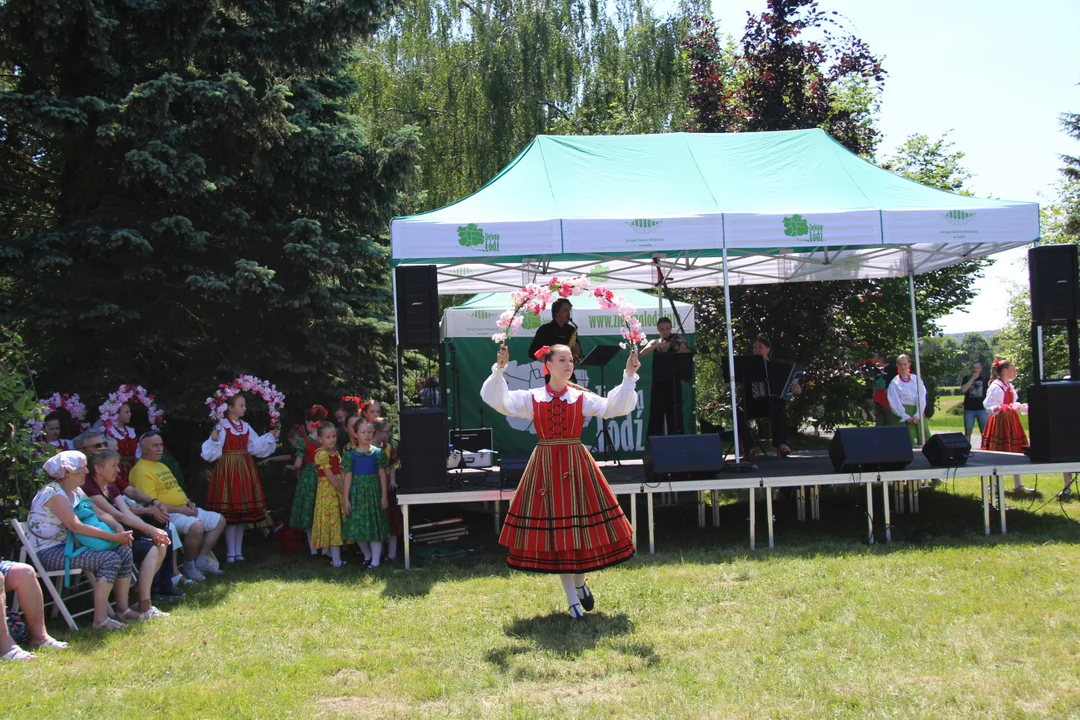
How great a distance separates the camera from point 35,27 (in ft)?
25.8

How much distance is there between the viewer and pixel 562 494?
523 centimetres

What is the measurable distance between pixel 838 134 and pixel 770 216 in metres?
6.15

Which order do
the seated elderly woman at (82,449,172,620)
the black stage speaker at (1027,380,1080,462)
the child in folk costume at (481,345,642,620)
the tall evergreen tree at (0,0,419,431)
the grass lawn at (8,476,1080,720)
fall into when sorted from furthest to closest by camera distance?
the tall evergreen tree at (0,0,419,431) → the black stage speaker at (1027,380,1080,462) → the seated elderly woman at (82,449,172,620) → the child in folk costume at (481,345,642,620) → the grass lawn at (8,476,1080,720)

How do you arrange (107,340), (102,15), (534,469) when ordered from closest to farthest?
1. (534,469)
2. (102,15)
3. (107,340)

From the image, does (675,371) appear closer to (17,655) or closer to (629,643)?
(629,643)

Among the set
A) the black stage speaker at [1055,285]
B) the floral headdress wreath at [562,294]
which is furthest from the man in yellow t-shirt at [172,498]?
the black stage speaker at [1055,285]

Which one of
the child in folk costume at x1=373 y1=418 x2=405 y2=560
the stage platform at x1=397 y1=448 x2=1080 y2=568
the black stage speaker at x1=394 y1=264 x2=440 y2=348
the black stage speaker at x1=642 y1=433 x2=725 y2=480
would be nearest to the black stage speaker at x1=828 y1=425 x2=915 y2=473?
the stage platform at x1=397 y1=448 x2=1080 y2=568

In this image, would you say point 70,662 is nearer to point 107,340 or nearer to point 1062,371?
point 107,340

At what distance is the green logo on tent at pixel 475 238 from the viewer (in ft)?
24.1

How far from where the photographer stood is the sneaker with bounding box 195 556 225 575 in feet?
23.0

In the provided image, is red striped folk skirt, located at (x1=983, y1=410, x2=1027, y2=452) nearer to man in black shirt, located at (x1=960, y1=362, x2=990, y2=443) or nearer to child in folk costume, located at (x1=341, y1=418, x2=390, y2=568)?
man in black shirt, located at (x1=960, y1=362, x2=990, y2=443)

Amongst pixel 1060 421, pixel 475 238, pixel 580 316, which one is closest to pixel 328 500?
pixel 475 238

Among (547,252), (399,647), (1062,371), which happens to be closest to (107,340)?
(547,252)

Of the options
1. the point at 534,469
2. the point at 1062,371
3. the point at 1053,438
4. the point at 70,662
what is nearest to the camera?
the point at 70,662
